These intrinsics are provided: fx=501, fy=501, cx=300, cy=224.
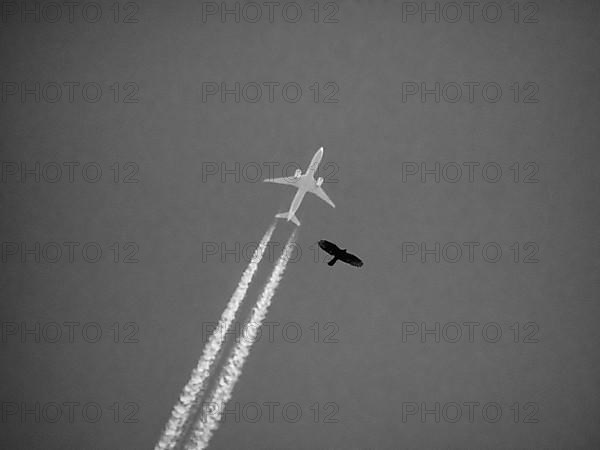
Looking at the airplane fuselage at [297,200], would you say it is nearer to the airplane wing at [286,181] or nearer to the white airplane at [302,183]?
the white airplane at [302,183]

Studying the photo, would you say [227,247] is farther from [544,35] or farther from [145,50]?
[544,35]

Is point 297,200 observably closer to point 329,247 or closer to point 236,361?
point 329,247

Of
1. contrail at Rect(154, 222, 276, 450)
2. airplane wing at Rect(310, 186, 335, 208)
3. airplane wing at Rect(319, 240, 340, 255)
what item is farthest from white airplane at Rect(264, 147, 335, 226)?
airplane wing at Rect(319, 240, 340, 255)

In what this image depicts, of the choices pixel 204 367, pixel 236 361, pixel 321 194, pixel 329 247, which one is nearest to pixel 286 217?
pixel 321 194

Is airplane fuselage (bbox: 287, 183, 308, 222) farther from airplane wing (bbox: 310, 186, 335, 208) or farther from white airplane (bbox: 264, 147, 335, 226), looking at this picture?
airplane wing (bbox: 310, 186, 335, 208)

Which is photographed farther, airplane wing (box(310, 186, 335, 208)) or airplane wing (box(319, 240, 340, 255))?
airplane wing (box(310, 186, 335, 208))

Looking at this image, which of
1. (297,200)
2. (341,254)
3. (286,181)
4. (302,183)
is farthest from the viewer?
(286,181)

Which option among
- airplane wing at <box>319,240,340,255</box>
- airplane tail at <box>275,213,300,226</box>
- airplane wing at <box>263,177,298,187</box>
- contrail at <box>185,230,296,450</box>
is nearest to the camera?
airplane wing at <box>319,240,340,255</box>
